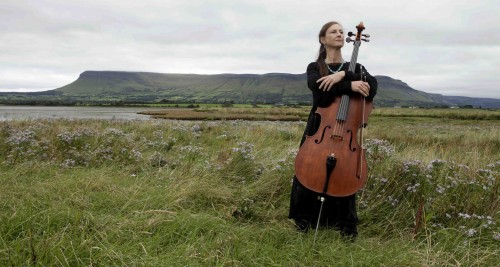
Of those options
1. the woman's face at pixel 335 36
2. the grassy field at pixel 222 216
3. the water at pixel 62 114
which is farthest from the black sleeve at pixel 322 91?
the water at pixel 62 114

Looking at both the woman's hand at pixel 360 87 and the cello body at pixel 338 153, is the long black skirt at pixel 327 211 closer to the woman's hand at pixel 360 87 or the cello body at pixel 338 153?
the cello body at pixel 338 153

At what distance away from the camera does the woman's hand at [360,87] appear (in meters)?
2.90

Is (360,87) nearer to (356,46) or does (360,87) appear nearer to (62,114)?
(356,46)

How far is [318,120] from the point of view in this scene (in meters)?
3.34

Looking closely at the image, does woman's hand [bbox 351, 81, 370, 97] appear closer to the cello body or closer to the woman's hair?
the cello body

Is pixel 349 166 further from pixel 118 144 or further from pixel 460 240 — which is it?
pixel 118 144

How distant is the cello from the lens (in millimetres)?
2916

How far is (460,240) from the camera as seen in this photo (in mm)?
3594

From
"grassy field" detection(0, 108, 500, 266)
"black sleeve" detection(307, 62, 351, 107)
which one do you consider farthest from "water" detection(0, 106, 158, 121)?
"black sleeve" detection(307, 62, 351, 107)

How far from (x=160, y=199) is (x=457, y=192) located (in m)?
4.02

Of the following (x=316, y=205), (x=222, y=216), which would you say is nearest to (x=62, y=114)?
(x=222, y=216)

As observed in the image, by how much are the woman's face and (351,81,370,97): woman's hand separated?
2.11 feet

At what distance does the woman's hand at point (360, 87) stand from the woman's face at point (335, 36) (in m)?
0.64

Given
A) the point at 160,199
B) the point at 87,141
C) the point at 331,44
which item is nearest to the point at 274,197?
the point at 160,199
